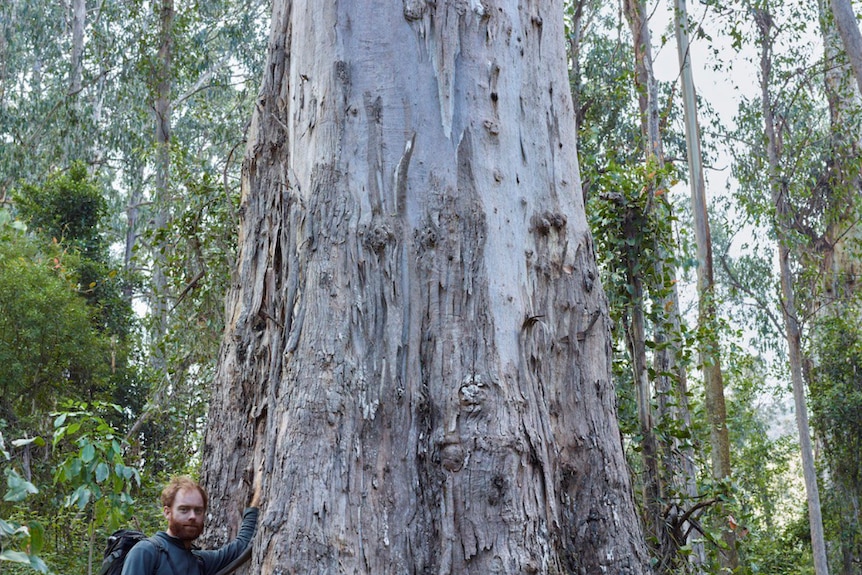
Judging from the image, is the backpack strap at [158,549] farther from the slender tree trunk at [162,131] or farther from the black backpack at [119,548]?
the slender tree trunk at [162,131]

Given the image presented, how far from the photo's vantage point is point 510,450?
105 inches

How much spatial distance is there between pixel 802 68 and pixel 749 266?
15.1 ft

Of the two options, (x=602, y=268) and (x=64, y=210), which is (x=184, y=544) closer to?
(x=602, y=268)

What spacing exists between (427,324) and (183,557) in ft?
3.74

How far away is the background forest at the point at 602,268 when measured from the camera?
5.16 m

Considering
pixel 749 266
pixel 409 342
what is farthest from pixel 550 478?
pixel 749 266

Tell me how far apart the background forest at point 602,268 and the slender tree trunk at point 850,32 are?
1.84 meters

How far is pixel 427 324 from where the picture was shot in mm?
2838

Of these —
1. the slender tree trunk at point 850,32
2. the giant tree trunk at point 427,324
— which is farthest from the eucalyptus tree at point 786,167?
the giant tree trunk at point 427,324

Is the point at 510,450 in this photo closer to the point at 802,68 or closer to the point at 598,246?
the point at 598,246

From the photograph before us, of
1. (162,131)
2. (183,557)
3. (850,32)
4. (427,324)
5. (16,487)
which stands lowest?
(183,557)

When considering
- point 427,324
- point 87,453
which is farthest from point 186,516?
point 427,324

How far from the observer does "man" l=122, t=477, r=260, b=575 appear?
2986 millimetres

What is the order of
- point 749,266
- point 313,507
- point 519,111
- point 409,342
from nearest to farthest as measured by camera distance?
point 313,507 < point 409,342 < point 519,111 < point 749,266
